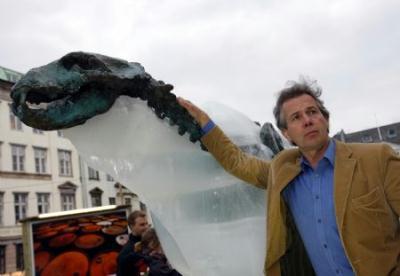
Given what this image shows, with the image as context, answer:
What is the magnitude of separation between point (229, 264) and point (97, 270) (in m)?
5.75

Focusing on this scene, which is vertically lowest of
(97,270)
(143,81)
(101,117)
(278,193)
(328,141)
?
(97,270)

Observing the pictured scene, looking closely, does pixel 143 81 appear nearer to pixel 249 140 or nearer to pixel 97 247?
pixel 249 140

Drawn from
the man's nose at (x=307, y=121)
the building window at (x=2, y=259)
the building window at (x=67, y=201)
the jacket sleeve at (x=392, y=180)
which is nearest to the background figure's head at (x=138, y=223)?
the man's nose at (x=307, y=121)

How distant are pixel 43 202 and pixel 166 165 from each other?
27861 mm

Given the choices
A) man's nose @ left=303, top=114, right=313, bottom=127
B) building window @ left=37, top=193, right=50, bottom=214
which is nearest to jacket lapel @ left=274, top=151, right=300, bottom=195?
man's nose @ left=303, top=114, right=313, bottom=127

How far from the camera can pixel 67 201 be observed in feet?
98.1

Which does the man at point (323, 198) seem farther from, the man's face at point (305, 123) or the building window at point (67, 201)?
the building window at point (67, 201)

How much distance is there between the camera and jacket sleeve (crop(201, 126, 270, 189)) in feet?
7.06

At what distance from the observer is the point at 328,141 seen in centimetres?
194

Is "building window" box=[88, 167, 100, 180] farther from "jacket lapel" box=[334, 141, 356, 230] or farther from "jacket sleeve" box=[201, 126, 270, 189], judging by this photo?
"jacket lapel" box=[334, 141, 356, 230]

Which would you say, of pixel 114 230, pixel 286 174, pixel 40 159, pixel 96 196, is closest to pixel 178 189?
pixel 286 174

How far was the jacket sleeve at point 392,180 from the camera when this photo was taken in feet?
5.51

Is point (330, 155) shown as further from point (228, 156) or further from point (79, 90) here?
point (79, 90)

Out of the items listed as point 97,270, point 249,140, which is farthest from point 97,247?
point 249,140
